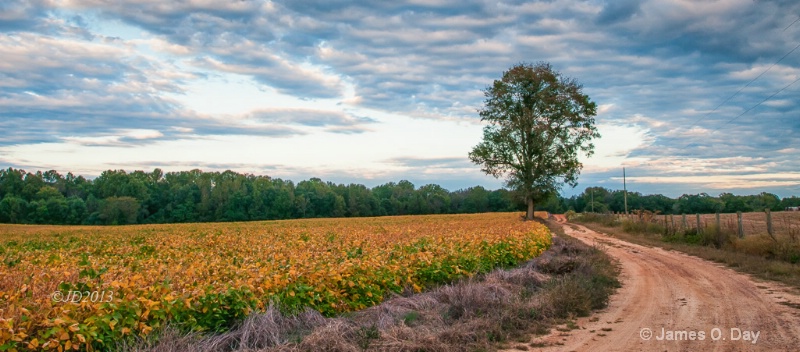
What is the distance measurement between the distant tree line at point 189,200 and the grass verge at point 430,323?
68026 millimetres

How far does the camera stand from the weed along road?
22.7ft

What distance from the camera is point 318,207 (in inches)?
3944

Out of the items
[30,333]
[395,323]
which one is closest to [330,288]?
[395,323]

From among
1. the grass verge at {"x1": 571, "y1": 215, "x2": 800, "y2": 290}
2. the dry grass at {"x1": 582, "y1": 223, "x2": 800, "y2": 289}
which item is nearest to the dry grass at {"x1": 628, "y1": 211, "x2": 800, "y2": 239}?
the grass verge at {"x1": 571, "y1": 215, "x2": 800, "y2": 290}

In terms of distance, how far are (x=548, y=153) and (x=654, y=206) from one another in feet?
250

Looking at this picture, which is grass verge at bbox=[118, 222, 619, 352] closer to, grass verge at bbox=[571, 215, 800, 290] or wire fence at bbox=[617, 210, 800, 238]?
grass verge at bbox=[571, 215, 800, 290]

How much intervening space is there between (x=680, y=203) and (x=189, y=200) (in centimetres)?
9303

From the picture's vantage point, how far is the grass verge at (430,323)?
6.19 metres

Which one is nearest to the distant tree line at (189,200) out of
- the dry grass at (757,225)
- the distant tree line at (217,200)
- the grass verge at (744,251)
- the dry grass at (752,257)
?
the distant tree line at (217,200)

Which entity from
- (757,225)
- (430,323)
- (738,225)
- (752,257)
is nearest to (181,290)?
(430,323)

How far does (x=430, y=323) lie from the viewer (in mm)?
7578

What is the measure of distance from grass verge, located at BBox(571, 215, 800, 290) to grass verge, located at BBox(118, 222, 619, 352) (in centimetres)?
588

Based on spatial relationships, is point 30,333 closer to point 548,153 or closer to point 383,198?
point 548,153

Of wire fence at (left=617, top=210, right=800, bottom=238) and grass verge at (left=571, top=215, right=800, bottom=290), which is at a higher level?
wire fence at (left=617, top=210, right=800, bottom=238)
